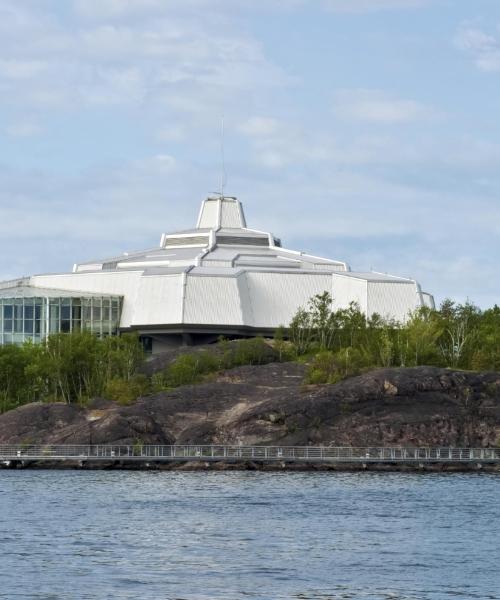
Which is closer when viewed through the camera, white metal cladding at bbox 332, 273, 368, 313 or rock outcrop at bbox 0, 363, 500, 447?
rock outcrop at bbox 0, 363, 500, 447

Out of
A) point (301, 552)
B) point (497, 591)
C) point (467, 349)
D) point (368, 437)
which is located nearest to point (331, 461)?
point (368, 437)

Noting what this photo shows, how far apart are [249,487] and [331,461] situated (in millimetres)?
21013

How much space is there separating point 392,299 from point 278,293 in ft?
43.0

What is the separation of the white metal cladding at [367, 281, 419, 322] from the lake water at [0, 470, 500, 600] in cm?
6353

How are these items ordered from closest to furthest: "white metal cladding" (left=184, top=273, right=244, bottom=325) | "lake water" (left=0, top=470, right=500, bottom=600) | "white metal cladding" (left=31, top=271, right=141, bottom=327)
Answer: "lake water" (left=0, top=470, right=500, bottom=600) → "white metal cladding" (left=184, top=273, right=244, bottom=325) → "white metal cladding" (left=31, top=271, right=141, bottom=327)

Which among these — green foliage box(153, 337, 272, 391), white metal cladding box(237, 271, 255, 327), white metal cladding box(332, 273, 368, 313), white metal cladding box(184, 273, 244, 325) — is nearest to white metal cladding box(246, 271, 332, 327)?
white metal cladding box(237, 271, 255, 327)

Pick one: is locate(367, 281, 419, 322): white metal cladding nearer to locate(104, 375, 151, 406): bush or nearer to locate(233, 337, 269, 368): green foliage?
locate(233, 337, 269, 368): green foliage

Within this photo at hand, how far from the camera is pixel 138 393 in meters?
153

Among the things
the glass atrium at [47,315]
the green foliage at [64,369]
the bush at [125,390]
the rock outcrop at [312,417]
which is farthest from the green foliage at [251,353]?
the glass atrium at [47,315]

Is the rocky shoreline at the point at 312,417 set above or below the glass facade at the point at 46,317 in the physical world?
below

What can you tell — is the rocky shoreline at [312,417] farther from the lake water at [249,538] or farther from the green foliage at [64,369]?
the lake water at [249,538]

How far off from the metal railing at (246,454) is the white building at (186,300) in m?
45.2

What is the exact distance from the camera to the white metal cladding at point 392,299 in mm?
186375

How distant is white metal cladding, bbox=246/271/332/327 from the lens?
188750 millimetres
